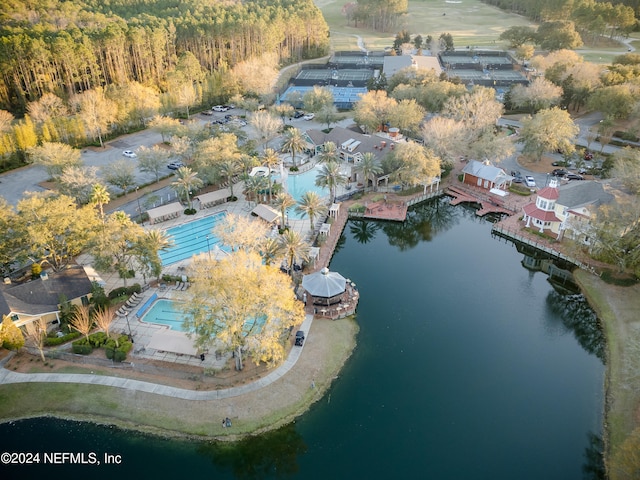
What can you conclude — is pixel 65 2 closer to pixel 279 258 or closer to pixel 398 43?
pixel 398 43

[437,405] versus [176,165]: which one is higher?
[176,165]

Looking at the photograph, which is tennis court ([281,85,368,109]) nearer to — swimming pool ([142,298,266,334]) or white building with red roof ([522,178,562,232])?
white building with red roof ([522,178,562,232])

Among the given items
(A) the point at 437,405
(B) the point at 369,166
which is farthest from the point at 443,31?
(A) the point at 437,405

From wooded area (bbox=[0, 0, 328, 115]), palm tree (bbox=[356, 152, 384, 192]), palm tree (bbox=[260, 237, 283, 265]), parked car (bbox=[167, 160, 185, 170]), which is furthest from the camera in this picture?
wooded area (bbox=[0, 0, 328, 115])

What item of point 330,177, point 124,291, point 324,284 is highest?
point 330,177

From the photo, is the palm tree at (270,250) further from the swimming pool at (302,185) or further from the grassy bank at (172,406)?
the swimming pool at (302,185)

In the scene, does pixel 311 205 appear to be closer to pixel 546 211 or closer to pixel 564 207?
pixel 546 211

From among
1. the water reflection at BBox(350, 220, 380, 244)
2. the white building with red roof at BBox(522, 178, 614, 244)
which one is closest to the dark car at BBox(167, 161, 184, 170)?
the water reflection at BBox(350, 220, 380, 244)
